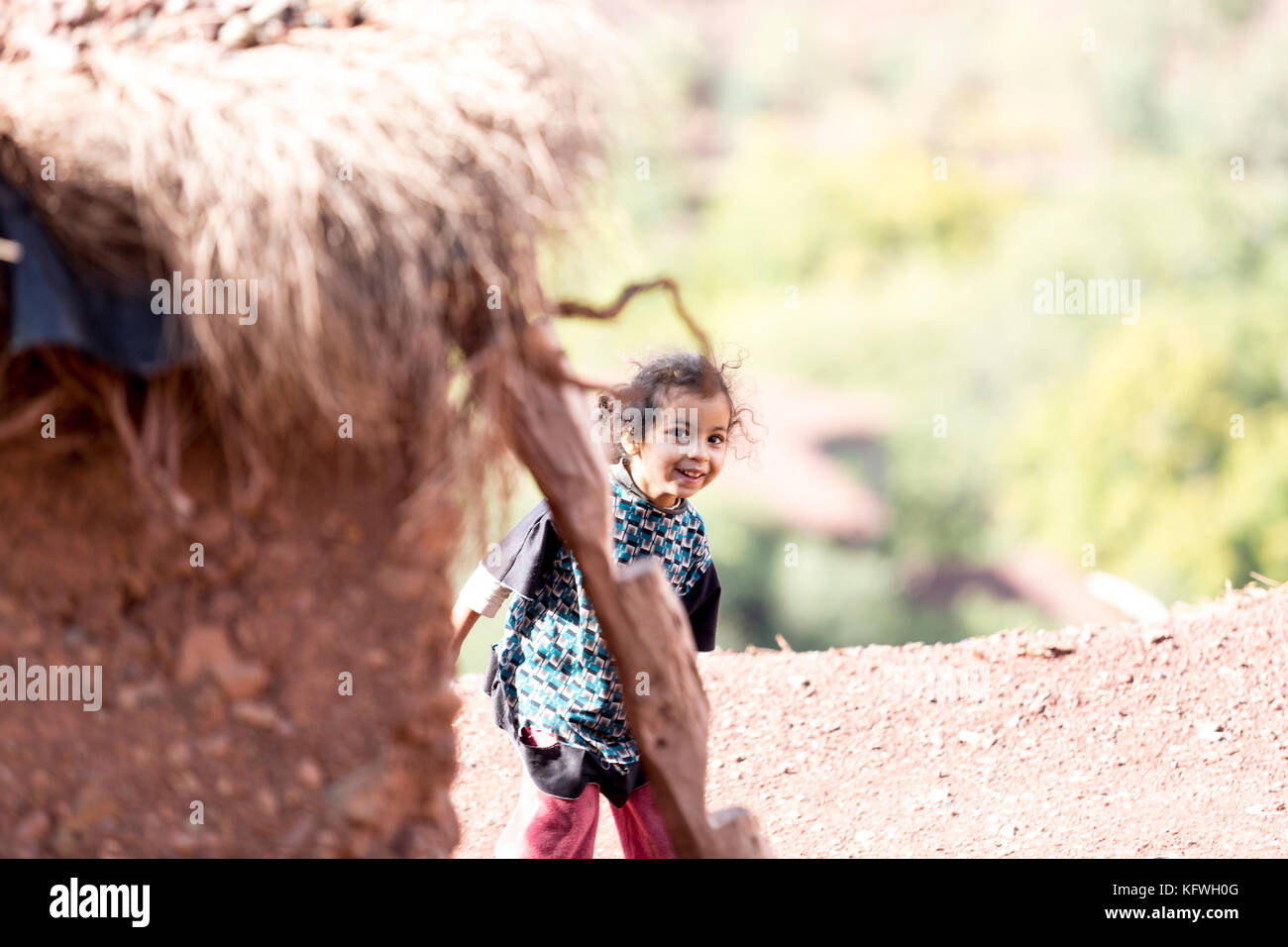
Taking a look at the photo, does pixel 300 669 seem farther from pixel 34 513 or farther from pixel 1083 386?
pixel 1083 386

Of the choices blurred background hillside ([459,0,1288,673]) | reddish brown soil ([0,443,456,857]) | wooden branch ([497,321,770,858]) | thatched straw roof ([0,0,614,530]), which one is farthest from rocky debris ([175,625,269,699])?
blurred background hillside ([459,0,1288,673])

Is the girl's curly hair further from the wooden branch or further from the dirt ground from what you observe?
the dirt ground

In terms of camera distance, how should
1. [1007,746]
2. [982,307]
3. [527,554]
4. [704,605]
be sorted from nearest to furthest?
1. [527,554]
2. [704,605]
3. [1007,746]
4. [982,307]

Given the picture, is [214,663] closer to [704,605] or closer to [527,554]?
[527,554]

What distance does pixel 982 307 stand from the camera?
27.3m

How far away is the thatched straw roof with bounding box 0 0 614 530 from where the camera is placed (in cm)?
174

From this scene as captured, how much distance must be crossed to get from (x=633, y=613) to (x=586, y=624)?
50 centimetres

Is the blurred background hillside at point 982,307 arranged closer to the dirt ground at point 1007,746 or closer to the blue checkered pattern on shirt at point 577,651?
the dirt ground at point 1007,746

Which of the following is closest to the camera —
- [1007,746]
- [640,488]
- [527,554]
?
[527,554]

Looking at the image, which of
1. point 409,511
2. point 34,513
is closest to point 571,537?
point 409,511

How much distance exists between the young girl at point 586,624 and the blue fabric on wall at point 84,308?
44.2 inches

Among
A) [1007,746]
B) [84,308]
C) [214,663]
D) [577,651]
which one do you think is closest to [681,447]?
[577,651]

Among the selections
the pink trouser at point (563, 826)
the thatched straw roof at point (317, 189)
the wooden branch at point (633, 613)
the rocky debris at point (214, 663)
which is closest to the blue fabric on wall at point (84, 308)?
the thatched straw roof at point (317, 189)

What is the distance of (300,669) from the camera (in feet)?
6.41
